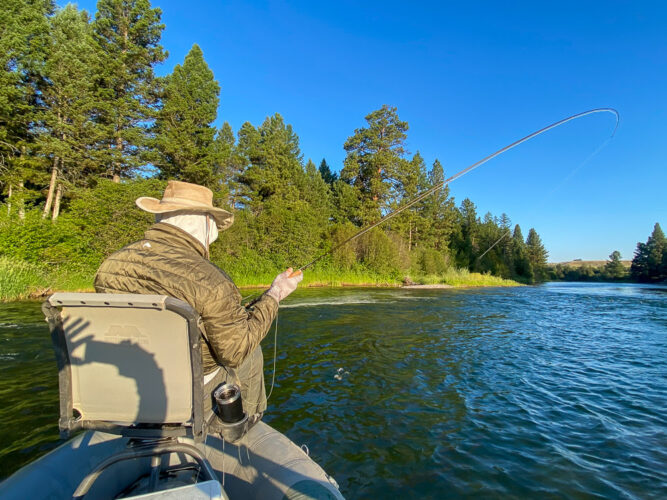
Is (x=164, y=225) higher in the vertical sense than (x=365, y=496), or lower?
higher

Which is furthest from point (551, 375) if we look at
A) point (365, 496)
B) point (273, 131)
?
point (273, 131)

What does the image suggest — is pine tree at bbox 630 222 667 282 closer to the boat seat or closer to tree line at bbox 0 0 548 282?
tree line at bbox 0 0 548 282

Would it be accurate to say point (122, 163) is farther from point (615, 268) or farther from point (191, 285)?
point (615, 268)

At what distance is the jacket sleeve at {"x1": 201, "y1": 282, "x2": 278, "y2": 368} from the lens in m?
1.86

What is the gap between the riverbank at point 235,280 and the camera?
13023mm

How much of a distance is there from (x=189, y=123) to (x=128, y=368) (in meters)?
27.6

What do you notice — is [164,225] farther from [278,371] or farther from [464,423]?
[278,371]

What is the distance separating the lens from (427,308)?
14.2 metres

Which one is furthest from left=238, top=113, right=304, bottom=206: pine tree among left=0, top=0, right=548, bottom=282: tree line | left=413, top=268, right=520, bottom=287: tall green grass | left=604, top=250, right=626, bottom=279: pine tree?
left=604, top=250, right=626, bottom=279: pine tree

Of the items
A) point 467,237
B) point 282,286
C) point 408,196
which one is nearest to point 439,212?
point 467,237

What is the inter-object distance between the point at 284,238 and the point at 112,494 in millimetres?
26528

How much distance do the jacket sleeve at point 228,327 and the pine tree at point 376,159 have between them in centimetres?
3705

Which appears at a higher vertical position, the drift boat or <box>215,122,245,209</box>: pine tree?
<box>215,122,245,209</box>: pine tree

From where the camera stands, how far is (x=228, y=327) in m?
1.92
